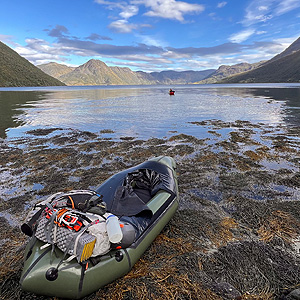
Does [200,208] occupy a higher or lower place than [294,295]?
lower

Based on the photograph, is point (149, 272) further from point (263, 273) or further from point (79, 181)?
point (79, 181)

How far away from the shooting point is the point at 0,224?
5.58m

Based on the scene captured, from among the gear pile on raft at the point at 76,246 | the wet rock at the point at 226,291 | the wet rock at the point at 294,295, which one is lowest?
the wet rock at the point at 226,291

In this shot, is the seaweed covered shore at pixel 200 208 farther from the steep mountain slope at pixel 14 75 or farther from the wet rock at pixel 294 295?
the steep mountain slope at pixel 14 75

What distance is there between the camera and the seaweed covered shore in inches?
147

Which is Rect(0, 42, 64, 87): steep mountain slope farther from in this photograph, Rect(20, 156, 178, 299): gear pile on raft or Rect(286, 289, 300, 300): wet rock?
Rect(286, 289, 300, 300): wet rock

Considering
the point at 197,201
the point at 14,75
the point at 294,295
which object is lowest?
the point at 197,201

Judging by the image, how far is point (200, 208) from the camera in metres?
6.27

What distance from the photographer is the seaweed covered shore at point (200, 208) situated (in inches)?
147

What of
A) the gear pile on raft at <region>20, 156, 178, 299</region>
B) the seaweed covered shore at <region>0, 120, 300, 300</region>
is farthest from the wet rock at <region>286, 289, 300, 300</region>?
the gear pile on raft at <region>20, 156, 178, 299</region>

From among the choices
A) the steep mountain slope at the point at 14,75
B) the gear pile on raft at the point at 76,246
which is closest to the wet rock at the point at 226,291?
the gear pile on raft at the point at 76,246

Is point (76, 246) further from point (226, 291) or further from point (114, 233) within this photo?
point (226, 291)

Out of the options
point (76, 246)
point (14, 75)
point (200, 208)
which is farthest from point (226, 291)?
point (14, 75)

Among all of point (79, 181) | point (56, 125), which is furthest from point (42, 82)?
point (79, 181)
